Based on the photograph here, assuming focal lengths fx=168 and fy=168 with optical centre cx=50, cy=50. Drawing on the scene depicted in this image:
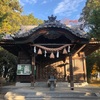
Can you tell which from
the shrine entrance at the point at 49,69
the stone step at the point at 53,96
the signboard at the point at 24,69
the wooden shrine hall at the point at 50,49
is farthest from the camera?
the shrine entrance at the point at 49,69

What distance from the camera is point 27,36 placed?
462 inches

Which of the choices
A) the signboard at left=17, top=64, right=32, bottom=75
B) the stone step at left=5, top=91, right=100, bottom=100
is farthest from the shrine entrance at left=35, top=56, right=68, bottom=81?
the stone step at left=5, top=91, right=100, bottom=100

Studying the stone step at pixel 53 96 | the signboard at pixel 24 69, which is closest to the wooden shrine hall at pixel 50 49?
→ the signboard at pixel 24 69

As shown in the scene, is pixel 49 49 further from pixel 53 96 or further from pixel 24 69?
pixel 24 69

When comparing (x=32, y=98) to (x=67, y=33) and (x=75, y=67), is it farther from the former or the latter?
(x=75, y=67)

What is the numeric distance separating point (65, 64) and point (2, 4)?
1618 centimetres

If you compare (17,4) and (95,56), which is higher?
(17,4)

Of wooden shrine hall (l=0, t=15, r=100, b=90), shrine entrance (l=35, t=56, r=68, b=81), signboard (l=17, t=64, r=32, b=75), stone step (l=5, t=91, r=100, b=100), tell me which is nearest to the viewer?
stone step (l=5, t=91, r=100, b=100)

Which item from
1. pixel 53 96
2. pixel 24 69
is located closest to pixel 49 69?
pixel 24 69

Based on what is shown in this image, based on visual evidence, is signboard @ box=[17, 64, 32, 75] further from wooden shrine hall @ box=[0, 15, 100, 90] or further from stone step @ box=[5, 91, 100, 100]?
stone step @ box=[5, 91, 100, 100]

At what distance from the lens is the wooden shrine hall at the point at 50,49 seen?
1173cm

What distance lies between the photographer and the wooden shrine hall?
1173cm

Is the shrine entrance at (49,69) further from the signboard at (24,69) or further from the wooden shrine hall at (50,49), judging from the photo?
the signboard at (24,69)

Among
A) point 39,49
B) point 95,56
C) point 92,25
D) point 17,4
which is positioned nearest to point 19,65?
point 39,49
